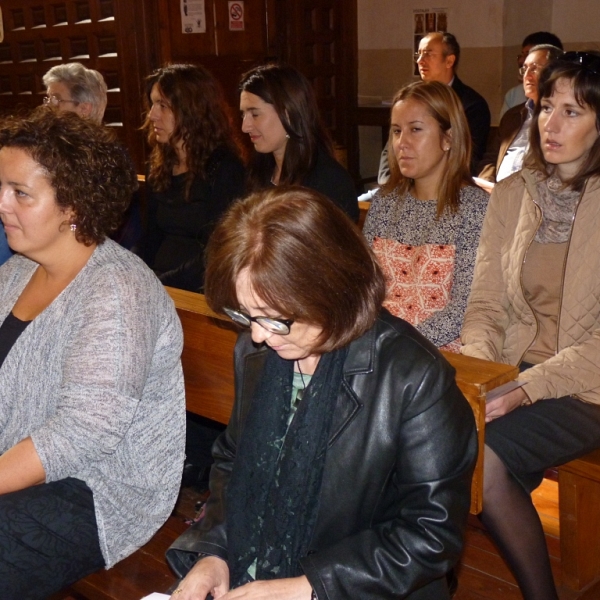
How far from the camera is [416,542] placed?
1361 mm

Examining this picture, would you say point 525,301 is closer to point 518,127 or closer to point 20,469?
point 20,469

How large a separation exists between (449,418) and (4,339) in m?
1.07

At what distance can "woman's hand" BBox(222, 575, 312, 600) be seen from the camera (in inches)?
54.4

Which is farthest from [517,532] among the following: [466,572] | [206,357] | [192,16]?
[192,16]

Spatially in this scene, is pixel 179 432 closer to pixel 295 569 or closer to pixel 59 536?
pixel 59 536

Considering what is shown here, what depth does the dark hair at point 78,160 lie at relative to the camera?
1.85 m

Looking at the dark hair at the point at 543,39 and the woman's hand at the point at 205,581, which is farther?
the dark hair at the point at 543,39

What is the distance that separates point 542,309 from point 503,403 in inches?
13.7

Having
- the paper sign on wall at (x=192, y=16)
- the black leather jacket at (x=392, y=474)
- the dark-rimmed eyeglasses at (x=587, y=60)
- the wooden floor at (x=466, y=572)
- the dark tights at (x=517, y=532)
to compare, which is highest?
the paper sign on wall at (x=192, y=16)

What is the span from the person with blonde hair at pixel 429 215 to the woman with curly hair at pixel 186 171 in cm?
79

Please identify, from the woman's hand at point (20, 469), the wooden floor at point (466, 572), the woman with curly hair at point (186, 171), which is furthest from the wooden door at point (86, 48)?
the woman's hand at point (20, 469)

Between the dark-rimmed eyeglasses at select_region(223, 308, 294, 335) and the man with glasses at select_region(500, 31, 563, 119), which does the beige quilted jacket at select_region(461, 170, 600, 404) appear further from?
the man with glasses at select_region(500, 31, 563, 119)

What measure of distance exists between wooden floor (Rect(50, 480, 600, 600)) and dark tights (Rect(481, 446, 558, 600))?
17cm

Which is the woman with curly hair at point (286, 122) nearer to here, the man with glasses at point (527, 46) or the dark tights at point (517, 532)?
the dark tights at point (517, 532)
